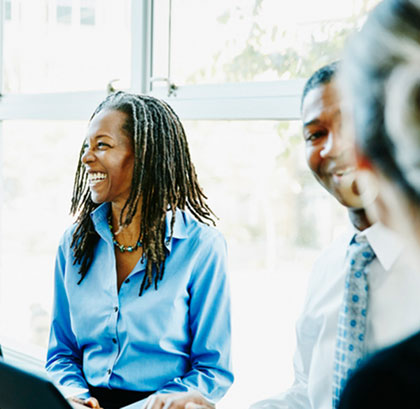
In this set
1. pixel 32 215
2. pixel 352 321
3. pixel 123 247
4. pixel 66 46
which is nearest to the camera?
pixel 352 321

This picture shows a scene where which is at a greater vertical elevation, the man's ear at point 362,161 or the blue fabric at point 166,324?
the man's ear at point 362,161

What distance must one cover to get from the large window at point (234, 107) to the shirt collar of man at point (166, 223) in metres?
0.35

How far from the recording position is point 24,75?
8.62ft

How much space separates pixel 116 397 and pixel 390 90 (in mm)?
1276

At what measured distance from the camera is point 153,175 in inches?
65.6

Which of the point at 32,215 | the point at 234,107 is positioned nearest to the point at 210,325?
the point at 234,107

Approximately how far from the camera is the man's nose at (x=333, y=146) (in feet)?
3.88

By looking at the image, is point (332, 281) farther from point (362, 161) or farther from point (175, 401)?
point (362, 161)

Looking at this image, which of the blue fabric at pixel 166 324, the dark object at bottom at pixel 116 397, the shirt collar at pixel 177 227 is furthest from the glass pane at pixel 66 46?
the dark object at bottom at pixel 116 397

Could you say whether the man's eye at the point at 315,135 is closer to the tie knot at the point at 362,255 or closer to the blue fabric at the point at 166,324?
the tie knot at the point at 362,255

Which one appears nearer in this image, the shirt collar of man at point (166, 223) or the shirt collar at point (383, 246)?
the shirt collar at point (383, 246)

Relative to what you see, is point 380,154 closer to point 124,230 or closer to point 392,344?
point 392,344

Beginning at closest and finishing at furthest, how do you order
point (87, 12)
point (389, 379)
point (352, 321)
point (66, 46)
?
point (389, 379) → point (352, 321) → point (87, 12) → point (66, 46)

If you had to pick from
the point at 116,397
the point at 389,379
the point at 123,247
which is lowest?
the point at 116,397
